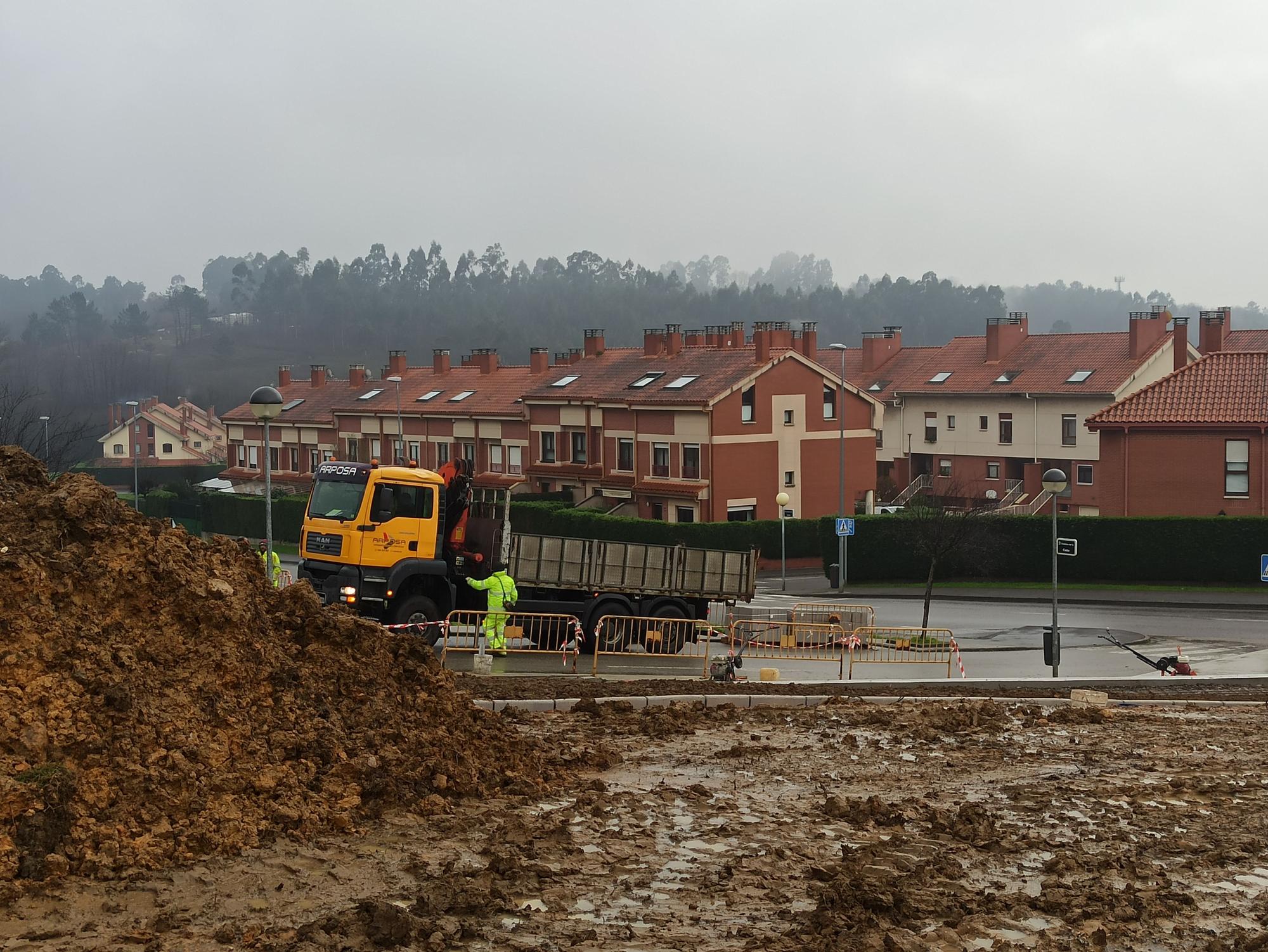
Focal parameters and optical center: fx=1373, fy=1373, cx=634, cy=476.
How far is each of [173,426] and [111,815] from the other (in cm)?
11289

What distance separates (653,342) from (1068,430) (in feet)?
64.3

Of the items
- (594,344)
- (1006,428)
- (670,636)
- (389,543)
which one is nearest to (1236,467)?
(1006,428)

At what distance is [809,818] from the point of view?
11.9 m

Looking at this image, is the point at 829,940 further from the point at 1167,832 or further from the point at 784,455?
the point at 784,455

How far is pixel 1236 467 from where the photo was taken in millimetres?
43594

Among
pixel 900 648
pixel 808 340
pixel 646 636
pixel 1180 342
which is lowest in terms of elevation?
pixel 900 648

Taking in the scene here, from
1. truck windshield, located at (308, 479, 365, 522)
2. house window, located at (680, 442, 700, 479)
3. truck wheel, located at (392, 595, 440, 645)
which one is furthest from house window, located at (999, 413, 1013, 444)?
truck windshield, located at (308, 479, 365, 522)

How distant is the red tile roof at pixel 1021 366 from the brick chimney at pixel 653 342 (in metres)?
15.6

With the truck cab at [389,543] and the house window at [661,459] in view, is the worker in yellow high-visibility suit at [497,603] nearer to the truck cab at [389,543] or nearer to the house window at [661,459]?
the truck cab at [389,543]

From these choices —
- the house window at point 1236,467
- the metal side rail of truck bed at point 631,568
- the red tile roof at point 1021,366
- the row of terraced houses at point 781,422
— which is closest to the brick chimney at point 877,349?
the row of terraced houses at point 781,422

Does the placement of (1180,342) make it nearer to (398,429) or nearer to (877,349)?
(877,349)

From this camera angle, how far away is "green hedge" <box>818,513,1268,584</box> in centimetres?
3909

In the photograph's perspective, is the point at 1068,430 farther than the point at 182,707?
Yes

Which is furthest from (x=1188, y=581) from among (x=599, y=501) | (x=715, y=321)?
(x=715, y=321)
